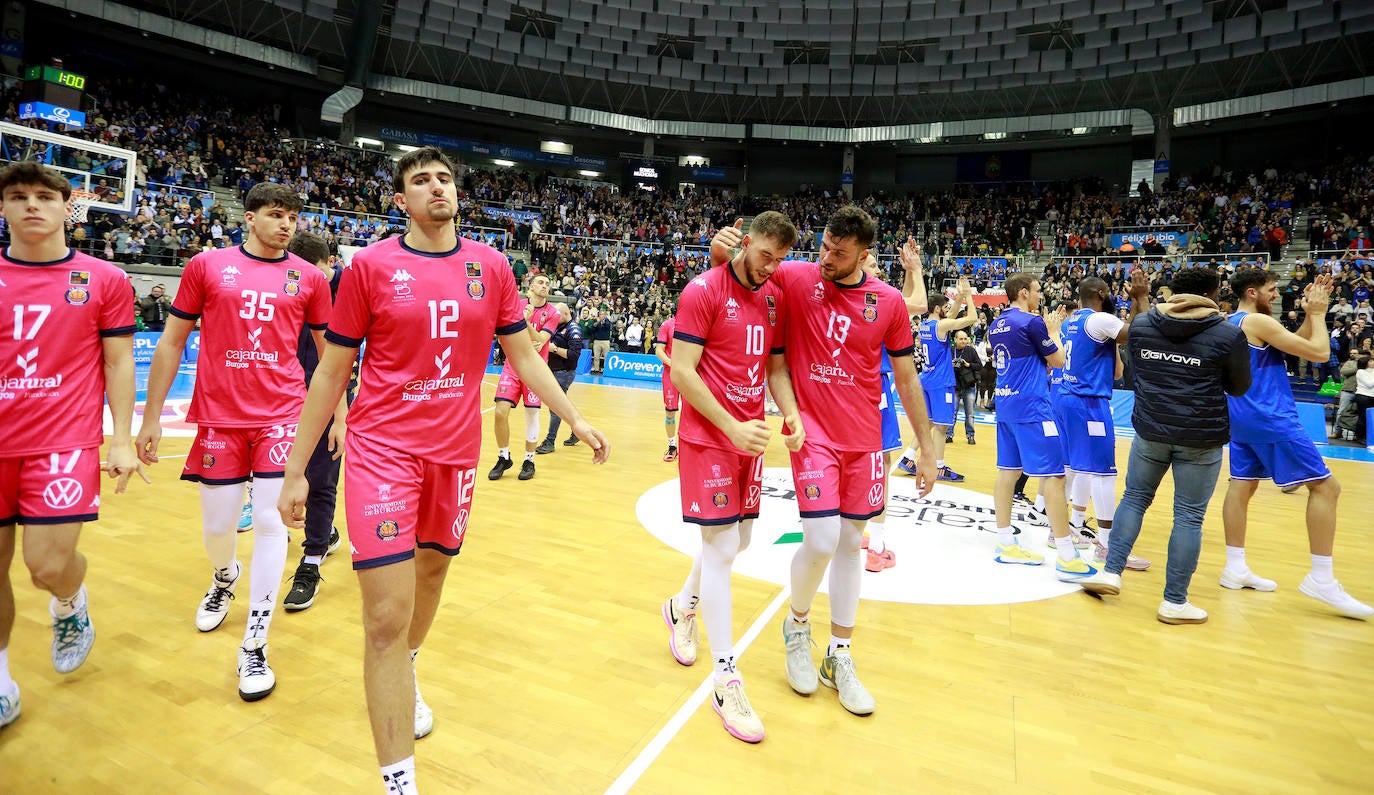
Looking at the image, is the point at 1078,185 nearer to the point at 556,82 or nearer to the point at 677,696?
the point at 556,82

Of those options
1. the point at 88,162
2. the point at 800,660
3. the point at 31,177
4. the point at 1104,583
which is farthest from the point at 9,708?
the point at 88,162

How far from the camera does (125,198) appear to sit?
17547mm

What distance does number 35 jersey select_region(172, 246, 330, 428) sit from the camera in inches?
134

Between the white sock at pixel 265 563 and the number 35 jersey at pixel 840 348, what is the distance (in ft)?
8.66

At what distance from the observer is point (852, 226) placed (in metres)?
3.14

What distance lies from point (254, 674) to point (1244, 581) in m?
6.38

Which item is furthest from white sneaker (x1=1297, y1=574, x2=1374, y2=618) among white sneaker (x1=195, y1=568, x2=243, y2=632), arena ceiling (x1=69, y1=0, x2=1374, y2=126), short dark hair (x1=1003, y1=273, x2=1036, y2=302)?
arena ceiling (x1=69, y1=0, x2=1374, y2=126)

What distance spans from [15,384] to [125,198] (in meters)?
19.4

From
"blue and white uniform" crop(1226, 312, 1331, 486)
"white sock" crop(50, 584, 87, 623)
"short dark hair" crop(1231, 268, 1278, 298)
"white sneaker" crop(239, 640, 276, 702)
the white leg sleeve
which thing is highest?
"short dark hair" crop(1231, 268, 1278, 298)

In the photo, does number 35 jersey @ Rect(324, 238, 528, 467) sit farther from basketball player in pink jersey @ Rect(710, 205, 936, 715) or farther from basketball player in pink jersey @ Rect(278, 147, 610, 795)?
basketball player in pink jersey @ Rect(710, 205, 936, 715)

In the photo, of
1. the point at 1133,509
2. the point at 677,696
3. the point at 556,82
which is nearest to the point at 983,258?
the point at 556,82

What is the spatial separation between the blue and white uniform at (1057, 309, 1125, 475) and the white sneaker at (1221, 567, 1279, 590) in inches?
41.2

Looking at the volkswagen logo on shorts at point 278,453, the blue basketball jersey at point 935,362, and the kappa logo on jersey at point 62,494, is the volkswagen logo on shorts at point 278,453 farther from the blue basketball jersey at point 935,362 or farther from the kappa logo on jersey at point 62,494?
the blue basketball jersey at point 935,362

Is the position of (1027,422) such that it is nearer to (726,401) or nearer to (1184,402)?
(1184,402)
